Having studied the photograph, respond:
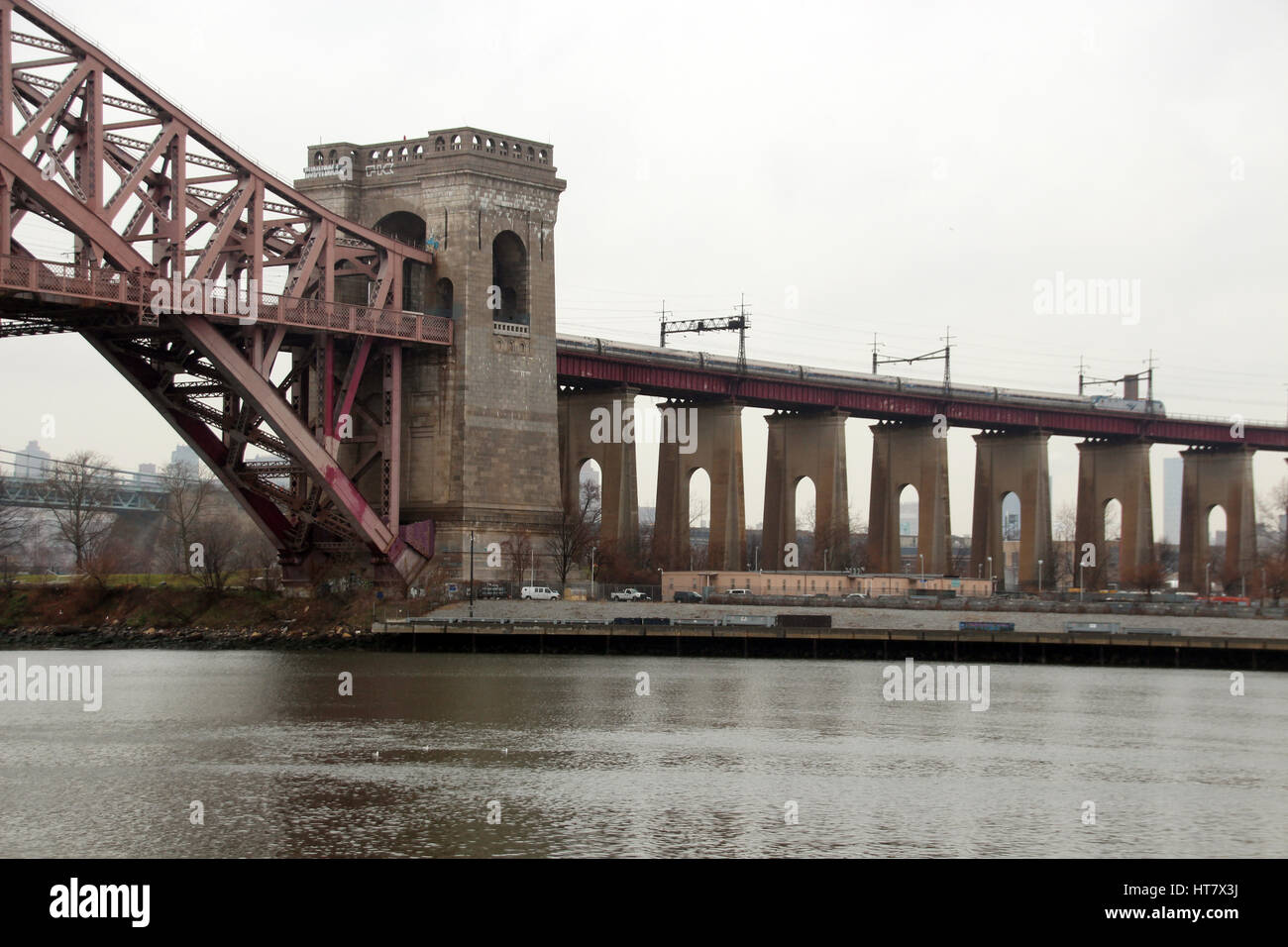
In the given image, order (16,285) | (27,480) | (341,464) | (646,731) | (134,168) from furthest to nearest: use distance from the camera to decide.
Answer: (27,480) → (341,464) → (134,168) → (16,285) → (646,731)

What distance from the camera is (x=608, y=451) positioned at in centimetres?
9750

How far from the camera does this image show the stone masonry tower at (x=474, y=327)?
3177 inches

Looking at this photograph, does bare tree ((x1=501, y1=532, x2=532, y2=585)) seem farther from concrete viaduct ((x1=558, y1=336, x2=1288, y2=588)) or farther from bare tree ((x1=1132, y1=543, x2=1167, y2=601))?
bare tree ((x1=1132, y1=543, x2=1167, y2=601))

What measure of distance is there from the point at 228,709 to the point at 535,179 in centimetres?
4006

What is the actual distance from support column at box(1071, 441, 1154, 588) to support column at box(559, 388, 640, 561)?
44.7 meters

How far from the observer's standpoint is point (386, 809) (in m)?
35.2

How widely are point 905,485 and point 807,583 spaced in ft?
75.9

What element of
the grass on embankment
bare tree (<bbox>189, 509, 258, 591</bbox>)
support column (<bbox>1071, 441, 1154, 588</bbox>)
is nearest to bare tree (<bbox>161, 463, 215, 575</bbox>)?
bare tree (<bbox>189, 509, 258, 591</bbox>)

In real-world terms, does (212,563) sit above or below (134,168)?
below

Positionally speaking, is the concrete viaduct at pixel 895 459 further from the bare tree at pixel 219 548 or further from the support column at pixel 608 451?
the bare tree at pixel 219 548

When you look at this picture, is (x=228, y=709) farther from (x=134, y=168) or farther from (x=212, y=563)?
(x=212, y=563)
